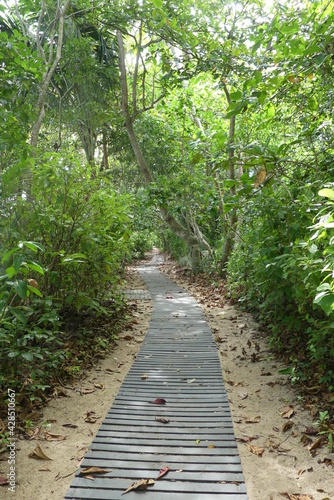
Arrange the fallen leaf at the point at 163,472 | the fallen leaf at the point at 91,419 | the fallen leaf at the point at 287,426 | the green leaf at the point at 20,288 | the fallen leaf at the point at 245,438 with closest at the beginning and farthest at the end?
the green leaf at the point at 20,288 < the fallen leaf at the point at 163,472 < the fallen leaf at the point at 245,438 < the fallen leaf at the point at 287,426 < the fallen leaf at the point at 91,419

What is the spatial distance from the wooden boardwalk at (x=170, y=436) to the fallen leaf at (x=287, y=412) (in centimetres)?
49

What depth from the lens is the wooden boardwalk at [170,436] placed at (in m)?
2.33

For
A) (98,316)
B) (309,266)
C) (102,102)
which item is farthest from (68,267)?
(102,102)

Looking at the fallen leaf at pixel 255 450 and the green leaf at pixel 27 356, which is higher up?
the green leaf at pixel 27 356

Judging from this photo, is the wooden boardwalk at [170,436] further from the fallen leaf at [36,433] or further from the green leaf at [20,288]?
the green leaf at [20,288]

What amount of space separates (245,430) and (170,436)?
25.3 inches

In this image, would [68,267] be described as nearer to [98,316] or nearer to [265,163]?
[98,316]

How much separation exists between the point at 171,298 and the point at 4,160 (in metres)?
5.18

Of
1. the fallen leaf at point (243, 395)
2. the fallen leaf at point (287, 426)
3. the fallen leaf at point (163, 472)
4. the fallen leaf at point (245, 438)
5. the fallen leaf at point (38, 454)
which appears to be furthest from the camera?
the fallen leaf at point (243, 395)

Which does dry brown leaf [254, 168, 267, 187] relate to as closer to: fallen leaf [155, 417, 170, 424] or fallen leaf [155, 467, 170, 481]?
fallen leaf [155, 417, 170, 424]

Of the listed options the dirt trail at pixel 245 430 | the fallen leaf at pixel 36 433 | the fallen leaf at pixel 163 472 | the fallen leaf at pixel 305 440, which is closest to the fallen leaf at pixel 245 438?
the dirt trail at pixel 245 430

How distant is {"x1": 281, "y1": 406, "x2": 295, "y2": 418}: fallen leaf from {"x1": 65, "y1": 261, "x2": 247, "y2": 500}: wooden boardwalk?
488 millimetres

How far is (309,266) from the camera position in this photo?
3.02 meters

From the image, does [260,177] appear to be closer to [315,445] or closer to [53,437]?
[315,445]
